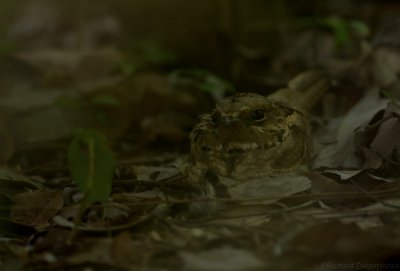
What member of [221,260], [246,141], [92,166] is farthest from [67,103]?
[221,260]

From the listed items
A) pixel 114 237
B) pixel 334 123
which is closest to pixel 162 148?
pixel 334 123

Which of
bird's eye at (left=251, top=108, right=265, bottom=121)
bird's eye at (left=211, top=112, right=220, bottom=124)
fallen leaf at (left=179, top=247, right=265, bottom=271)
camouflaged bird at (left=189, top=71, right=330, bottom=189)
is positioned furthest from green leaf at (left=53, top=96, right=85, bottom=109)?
fallen leaf at (left=179, top=247, right=265, bottom=271)

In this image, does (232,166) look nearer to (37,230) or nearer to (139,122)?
(37,230)

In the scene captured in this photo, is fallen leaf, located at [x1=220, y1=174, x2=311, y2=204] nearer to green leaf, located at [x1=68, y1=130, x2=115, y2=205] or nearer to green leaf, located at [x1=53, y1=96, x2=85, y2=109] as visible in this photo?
green leaf, located at [x1=68, y1=130, x2=115, y2=205]

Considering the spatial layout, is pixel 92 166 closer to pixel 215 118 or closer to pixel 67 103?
pixel 215 118

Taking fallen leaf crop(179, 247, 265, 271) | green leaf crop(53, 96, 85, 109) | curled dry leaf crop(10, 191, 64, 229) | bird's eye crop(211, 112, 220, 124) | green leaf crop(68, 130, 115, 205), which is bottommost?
fallen leaf crop(179, 247, 265, 271)

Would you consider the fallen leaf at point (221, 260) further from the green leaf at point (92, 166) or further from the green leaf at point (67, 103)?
the green leaf at point (67, 103)
